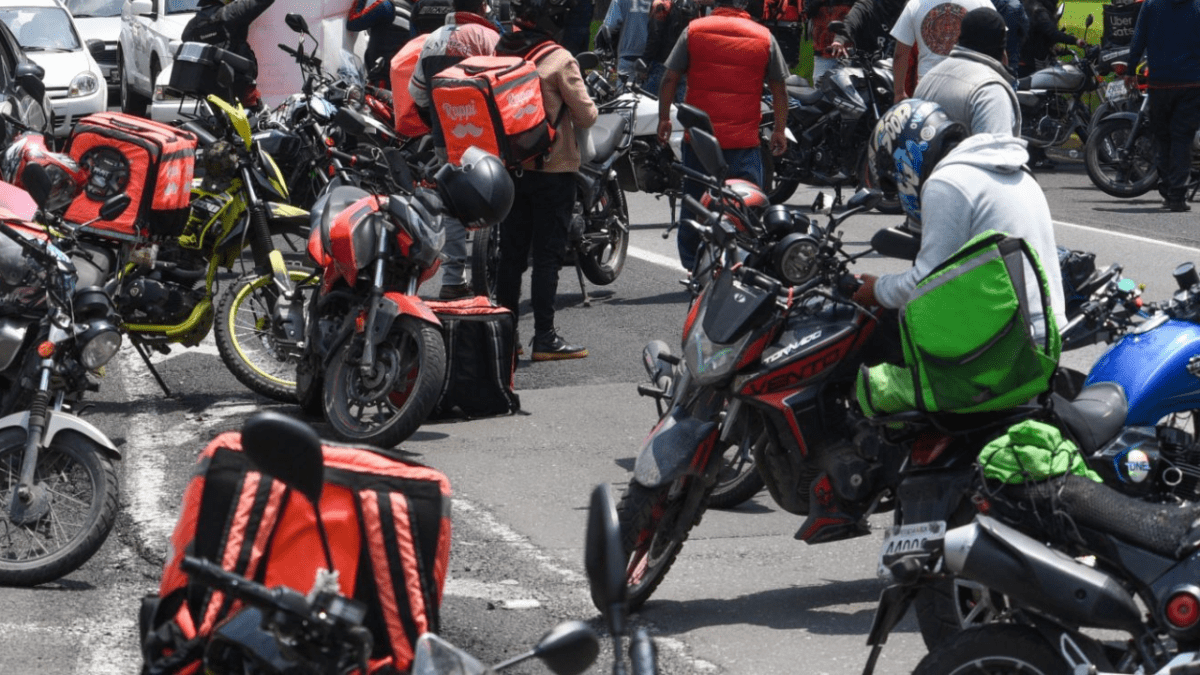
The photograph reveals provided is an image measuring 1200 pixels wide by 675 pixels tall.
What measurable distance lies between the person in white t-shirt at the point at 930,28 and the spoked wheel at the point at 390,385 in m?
4.41

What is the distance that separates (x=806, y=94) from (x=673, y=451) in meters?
10.5

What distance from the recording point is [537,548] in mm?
6773

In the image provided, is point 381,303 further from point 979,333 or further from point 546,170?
point 979,333

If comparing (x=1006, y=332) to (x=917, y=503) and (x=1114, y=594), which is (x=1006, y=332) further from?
(x=1114, y=594)

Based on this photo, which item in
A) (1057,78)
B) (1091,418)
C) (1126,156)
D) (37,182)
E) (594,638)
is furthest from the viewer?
(1057,78)

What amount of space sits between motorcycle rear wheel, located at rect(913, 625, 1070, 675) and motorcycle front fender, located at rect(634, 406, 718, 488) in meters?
1.71

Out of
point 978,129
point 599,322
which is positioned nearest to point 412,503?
point 978,129

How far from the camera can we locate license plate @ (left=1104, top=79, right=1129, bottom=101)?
16.4 m

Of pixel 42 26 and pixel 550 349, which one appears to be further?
pixel 42 26

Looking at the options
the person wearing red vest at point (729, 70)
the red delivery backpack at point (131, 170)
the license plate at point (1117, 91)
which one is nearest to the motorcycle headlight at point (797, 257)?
the red delivery backpack at point (131, 170)

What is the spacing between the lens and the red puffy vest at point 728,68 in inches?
420

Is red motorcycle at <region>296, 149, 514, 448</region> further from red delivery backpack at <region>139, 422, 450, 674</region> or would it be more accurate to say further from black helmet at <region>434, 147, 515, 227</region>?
red delivery backpack at <region>139, 422, 450, 674</region>

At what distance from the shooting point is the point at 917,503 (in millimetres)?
5125

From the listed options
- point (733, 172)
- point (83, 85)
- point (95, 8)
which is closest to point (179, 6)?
point (83, 85)
